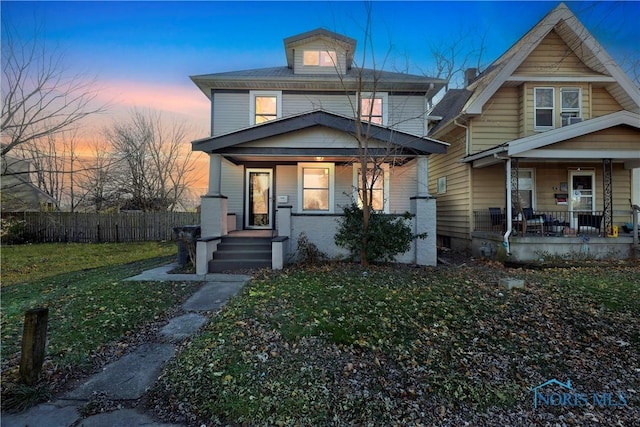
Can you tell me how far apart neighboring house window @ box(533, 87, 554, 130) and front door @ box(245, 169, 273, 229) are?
32.2 feet

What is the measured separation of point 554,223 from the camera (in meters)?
10.5

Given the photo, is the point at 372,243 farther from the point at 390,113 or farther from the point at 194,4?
the point at 194,4

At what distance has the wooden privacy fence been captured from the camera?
16.3 meters

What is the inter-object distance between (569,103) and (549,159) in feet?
9.19

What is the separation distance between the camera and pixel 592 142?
9.70m

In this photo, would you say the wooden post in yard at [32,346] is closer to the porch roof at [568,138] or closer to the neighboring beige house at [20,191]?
the neighboring beige house at [20,191]

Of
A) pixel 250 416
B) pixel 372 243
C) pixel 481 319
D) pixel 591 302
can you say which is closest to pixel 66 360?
pixel 250 416

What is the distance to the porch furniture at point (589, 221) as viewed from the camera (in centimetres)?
1061

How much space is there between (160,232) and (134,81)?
885cm

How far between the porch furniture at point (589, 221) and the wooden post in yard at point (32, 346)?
14013 millimetres

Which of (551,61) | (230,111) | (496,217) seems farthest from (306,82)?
(551,61)

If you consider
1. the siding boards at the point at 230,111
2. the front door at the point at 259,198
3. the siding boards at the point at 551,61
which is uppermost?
the siding boards at the point at 551,61
